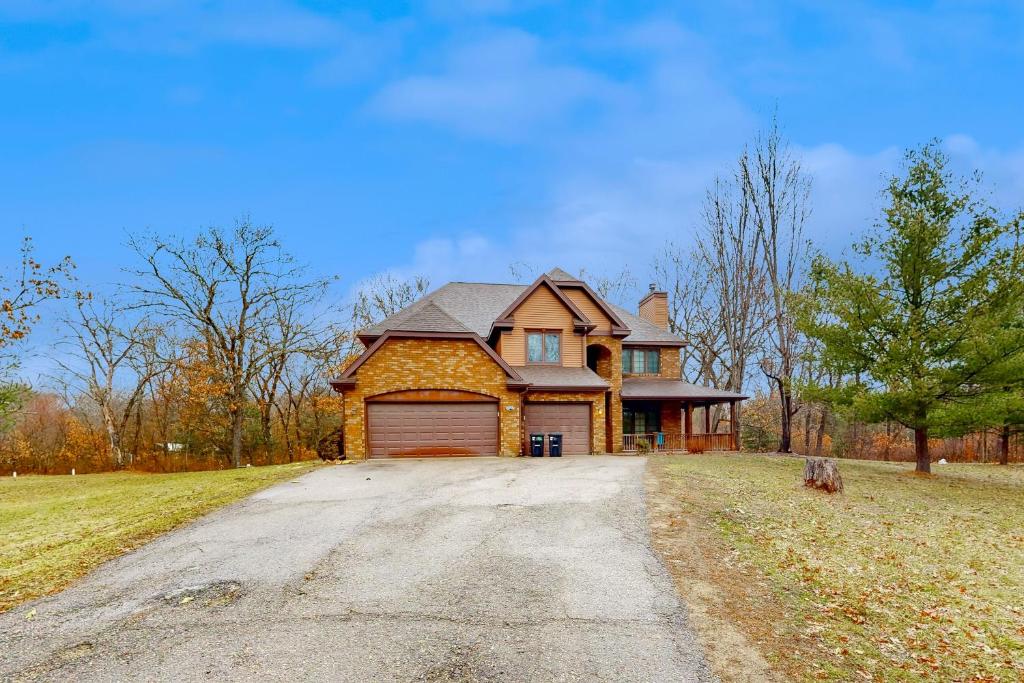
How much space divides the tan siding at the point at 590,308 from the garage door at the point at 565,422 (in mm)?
4011

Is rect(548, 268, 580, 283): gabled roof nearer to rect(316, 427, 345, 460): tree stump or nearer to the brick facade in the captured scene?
the brick facade

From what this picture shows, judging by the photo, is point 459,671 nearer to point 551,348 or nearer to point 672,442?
point 551,348

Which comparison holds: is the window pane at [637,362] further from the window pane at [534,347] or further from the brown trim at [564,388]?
the window pane at [534,347]

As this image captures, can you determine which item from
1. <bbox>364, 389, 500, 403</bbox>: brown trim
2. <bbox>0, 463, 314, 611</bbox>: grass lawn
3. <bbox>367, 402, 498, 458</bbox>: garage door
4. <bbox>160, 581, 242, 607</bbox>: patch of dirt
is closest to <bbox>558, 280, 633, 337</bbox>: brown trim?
<bbox>364, 389, 500, 403</bbox>: brown trim

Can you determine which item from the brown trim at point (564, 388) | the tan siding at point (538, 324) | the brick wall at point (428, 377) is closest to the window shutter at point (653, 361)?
the tan siding at point (538, 324)

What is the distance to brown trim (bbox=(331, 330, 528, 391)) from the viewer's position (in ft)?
65.9

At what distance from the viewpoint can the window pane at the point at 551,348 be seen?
2473cm

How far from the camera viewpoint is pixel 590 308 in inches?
1027

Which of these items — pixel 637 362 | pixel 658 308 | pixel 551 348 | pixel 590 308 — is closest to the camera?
pixel 551 348

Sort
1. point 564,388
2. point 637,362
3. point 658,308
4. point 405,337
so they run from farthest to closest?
1. point 658,308
2. point 637,362
3. point 564,388
4. point 405,337

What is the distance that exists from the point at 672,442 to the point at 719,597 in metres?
19.3

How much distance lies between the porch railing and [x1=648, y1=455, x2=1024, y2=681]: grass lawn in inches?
378

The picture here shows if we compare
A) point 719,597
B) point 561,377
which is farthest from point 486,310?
point 719,597

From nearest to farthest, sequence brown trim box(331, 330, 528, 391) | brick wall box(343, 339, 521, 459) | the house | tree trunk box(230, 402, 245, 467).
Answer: brown trim box(331, 330, 528, 391) < brick wall box(343, 339, 521, 459) < the house < tree trunk box(230, 402, 245, 467)
